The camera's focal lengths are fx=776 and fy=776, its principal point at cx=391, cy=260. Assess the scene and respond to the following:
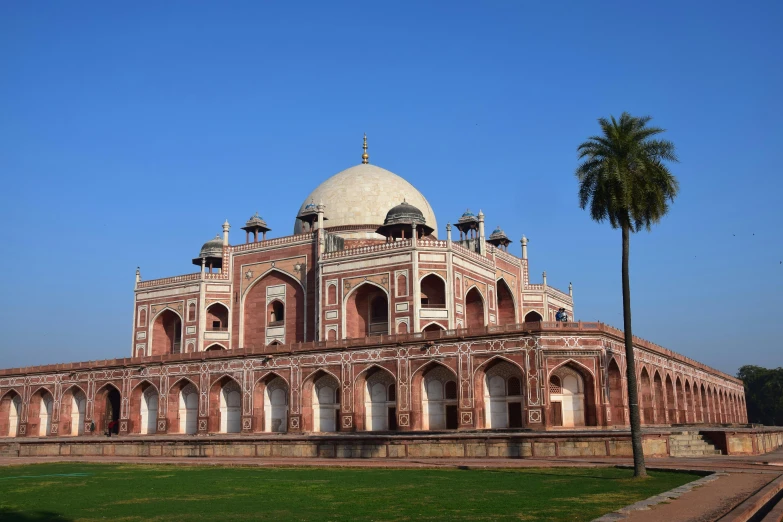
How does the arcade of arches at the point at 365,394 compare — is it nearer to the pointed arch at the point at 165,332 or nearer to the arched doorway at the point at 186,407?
the arched doorway at the point at 186,407

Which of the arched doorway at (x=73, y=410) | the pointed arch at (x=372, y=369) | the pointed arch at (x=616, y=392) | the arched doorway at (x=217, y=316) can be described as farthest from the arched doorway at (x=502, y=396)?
the arched doorway at (x=73, y=410)

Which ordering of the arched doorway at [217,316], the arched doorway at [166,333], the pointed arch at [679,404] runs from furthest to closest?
the arched doorway at [166,333] → the arched doorway at [217,316] → the pointed arch at [679,404]

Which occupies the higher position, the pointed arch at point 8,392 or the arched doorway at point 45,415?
the pointed arch at point 8,392

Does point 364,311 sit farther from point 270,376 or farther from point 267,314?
point 270,376

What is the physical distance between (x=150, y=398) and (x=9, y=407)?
10358mm

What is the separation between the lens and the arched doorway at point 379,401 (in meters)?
31.2

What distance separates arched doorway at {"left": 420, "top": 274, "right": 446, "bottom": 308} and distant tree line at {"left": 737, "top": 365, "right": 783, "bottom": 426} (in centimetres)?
4841

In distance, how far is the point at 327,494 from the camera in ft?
38.0

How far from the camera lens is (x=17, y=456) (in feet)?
88.4

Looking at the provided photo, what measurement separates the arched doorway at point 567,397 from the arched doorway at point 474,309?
→ 10.1 metres

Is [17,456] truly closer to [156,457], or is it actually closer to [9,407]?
[156,457]

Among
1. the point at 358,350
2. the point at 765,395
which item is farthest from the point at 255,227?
the point at 765,395

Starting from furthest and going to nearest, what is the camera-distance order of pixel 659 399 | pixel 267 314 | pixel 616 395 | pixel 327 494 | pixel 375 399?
pixel 267 314, pixel 659 399, pixel 375 399, pixel 616 395, pixel 327 494

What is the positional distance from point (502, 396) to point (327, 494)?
1842 cm
